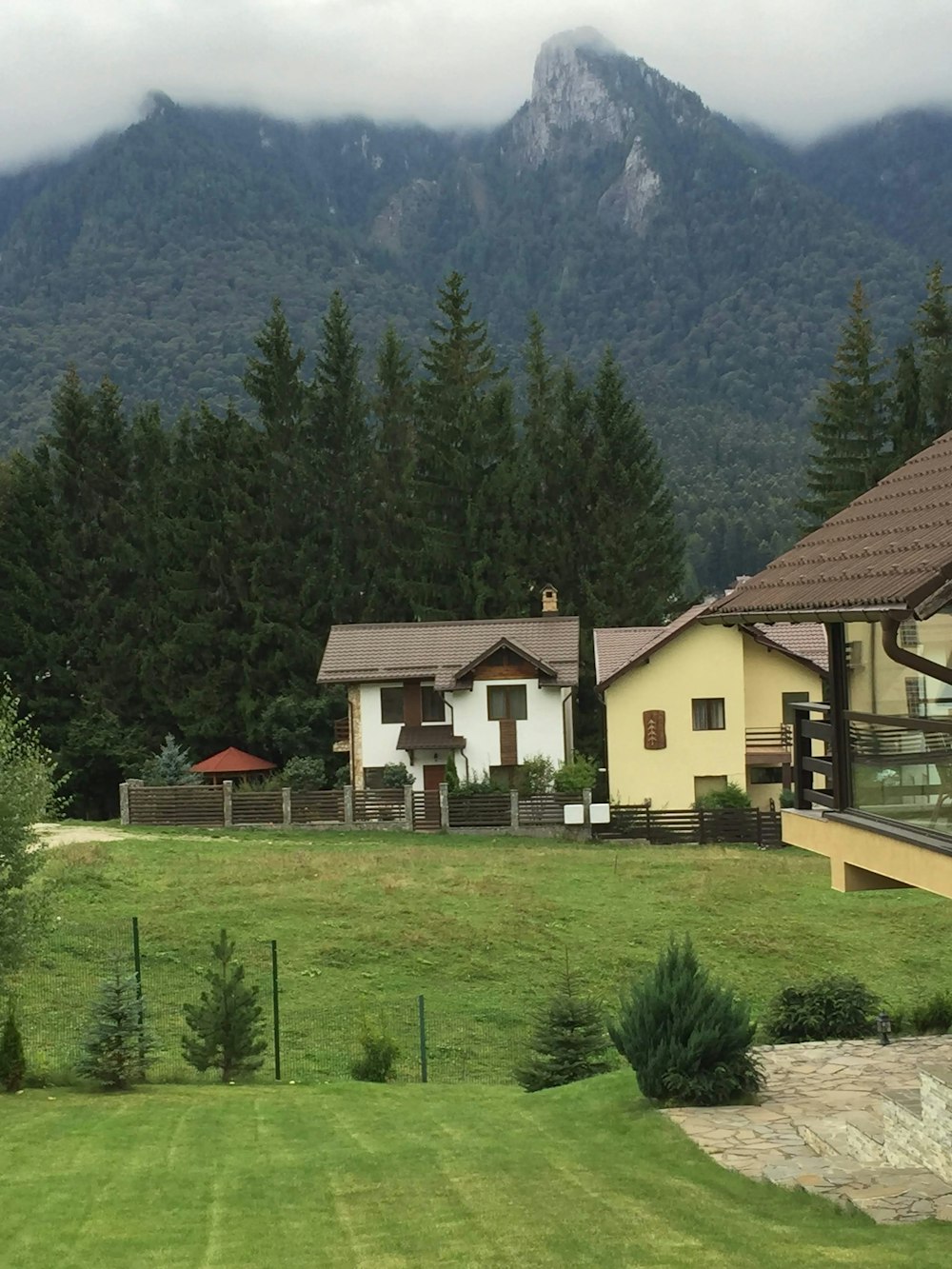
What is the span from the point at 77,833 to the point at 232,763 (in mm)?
11756

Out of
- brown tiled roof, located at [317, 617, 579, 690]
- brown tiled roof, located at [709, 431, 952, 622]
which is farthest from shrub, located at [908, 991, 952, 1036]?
brown tiled roof, located at [317, 617, 579, 690]

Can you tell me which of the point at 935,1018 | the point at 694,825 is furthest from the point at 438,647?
the point at 935,1018

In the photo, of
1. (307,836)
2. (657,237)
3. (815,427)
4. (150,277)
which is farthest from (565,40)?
(307,836)

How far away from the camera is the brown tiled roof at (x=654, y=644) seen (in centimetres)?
3903

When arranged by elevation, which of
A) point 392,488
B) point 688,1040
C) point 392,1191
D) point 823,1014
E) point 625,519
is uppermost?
point 392,488

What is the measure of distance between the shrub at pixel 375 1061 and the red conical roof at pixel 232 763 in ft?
95.6

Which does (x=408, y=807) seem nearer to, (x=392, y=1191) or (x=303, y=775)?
(x=303, y=775)

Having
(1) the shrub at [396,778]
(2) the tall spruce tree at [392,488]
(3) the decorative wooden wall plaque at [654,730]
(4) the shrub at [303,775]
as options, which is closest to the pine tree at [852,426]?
(3) the decorative wooden wall plaque at [654,730]

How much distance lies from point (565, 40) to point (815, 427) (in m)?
157

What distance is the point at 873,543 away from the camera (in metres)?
9.94

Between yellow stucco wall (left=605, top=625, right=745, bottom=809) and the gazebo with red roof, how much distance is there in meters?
12.1

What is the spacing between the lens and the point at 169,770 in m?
43.3

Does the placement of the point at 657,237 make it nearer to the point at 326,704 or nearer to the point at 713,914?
the point at 326,704

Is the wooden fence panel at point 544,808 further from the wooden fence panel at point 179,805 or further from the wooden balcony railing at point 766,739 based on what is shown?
the wooden fence panel at point 179,805
